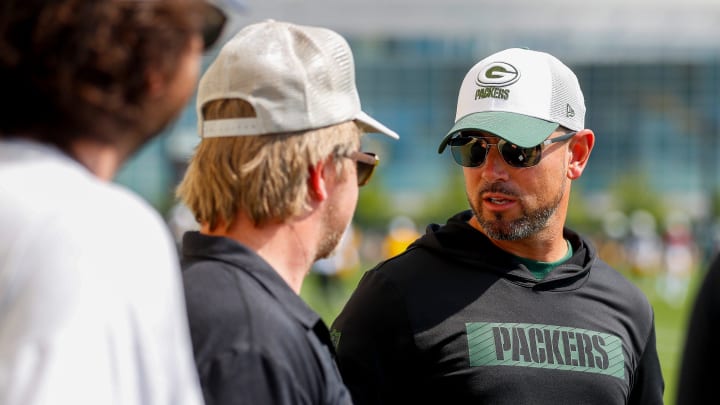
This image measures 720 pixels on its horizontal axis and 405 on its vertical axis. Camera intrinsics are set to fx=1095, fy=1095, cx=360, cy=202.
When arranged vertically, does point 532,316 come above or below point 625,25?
above

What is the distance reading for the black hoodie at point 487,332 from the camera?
310 centimetres

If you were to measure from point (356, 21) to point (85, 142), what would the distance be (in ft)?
258

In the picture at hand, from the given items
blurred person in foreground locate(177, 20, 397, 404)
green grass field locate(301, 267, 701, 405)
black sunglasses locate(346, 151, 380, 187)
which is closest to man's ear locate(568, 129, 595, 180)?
black sunglasses locate(346, 151, 380, 187)

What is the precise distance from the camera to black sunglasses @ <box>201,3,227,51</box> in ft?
5.52

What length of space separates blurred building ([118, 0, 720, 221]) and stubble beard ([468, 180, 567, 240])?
72.6 m

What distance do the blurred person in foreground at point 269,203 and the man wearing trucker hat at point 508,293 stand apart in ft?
2.24

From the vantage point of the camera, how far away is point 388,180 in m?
80.8

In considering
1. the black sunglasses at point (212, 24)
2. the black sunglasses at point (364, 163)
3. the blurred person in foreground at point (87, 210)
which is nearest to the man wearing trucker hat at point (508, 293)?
the black sunglasses at point (364, 163)

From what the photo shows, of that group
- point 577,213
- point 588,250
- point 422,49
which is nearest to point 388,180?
point 422,49

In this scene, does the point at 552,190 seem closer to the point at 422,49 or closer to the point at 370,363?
the point at 370,363

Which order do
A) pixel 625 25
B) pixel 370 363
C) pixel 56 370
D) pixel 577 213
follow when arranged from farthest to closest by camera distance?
pixel 625 25 < pixel 577 213 < pixel 370 363 < pixel 56 370

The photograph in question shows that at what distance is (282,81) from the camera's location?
237cm

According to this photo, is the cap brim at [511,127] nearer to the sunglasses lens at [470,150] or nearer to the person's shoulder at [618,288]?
the sunglasses lens at [470,150]

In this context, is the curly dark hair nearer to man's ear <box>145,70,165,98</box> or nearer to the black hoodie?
man's ear <box>145,70,165,98</box>
